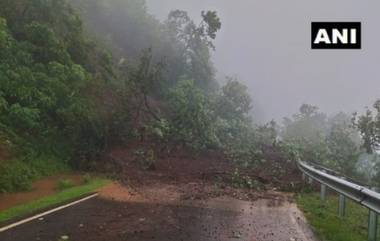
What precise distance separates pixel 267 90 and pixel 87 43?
151752 mm

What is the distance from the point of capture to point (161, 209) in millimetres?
9398

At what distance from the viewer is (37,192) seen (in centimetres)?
1193

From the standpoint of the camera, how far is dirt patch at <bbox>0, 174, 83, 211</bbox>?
10.5m

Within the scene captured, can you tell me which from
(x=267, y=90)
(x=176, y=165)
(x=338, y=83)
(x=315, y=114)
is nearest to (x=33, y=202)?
(x=176, y=165)

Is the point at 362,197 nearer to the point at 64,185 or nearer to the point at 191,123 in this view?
the point at 64,185

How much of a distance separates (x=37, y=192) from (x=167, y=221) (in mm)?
5376

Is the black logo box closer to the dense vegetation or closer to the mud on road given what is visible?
the mud on road

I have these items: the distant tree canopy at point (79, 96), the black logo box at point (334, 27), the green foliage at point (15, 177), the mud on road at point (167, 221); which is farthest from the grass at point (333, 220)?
the distant tree canopy at point (79, 96)

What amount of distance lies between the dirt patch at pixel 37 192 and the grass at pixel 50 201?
0.42m

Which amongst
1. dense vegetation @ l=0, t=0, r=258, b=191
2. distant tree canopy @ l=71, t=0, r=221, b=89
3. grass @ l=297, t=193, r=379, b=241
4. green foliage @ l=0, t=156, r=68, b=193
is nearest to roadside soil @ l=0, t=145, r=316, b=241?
grass @ l=297, t=193, r=379, b=241

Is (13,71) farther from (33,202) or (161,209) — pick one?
(161,209)

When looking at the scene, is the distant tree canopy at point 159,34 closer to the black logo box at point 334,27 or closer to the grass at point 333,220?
the black logo box at point 334,27

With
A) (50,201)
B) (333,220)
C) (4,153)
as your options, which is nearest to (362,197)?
(333,220)

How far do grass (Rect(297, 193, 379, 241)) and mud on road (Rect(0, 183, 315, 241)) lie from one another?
0.86 feet
